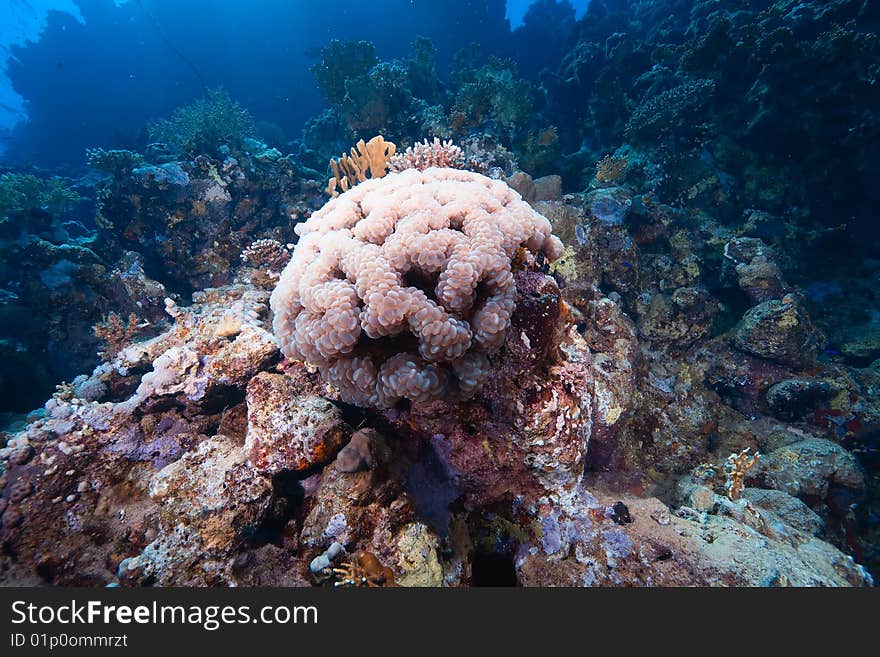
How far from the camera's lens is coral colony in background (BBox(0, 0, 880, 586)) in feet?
8.11

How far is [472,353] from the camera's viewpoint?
2.35 m

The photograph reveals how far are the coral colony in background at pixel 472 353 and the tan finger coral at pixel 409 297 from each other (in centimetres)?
2

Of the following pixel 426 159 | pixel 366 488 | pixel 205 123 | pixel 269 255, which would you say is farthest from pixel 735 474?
pixel 205 123

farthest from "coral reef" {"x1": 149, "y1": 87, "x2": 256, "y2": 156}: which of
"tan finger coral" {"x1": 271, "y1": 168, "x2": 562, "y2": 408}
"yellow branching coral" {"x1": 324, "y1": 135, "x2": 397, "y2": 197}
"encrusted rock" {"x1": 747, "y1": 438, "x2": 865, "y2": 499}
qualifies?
"encrusted rock" {"x1": 747, "y1": 438, "x2": 865, "y2": 499}

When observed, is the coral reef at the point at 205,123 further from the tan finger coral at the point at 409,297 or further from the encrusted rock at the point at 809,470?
the encrusted rock at the point at 809,470

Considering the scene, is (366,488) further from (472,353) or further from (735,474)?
(735,474)

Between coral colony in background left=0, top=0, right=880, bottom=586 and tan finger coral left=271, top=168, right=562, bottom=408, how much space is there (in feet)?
0.06

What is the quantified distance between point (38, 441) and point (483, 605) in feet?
13.8

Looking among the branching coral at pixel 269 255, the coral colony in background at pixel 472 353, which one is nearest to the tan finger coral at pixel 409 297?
the coral colony in background at pixel 472 353

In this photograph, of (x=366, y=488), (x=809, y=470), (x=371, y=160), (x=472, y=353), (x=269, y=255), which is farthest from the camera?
(x=371, y=160)

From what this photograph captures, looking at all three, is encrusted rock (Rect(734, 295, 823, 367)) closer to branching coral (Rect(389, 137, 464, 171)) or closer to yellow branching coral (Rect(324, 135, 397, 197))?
branching coral (Rect(389, 137, 464, 171))

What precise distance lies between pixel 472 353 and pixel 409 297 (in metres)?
0.57

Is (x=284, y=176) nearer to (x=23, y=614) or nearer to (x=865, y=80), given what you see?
(x=23, y=614)

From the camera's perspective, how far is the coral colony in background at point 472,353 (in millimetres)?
2471
